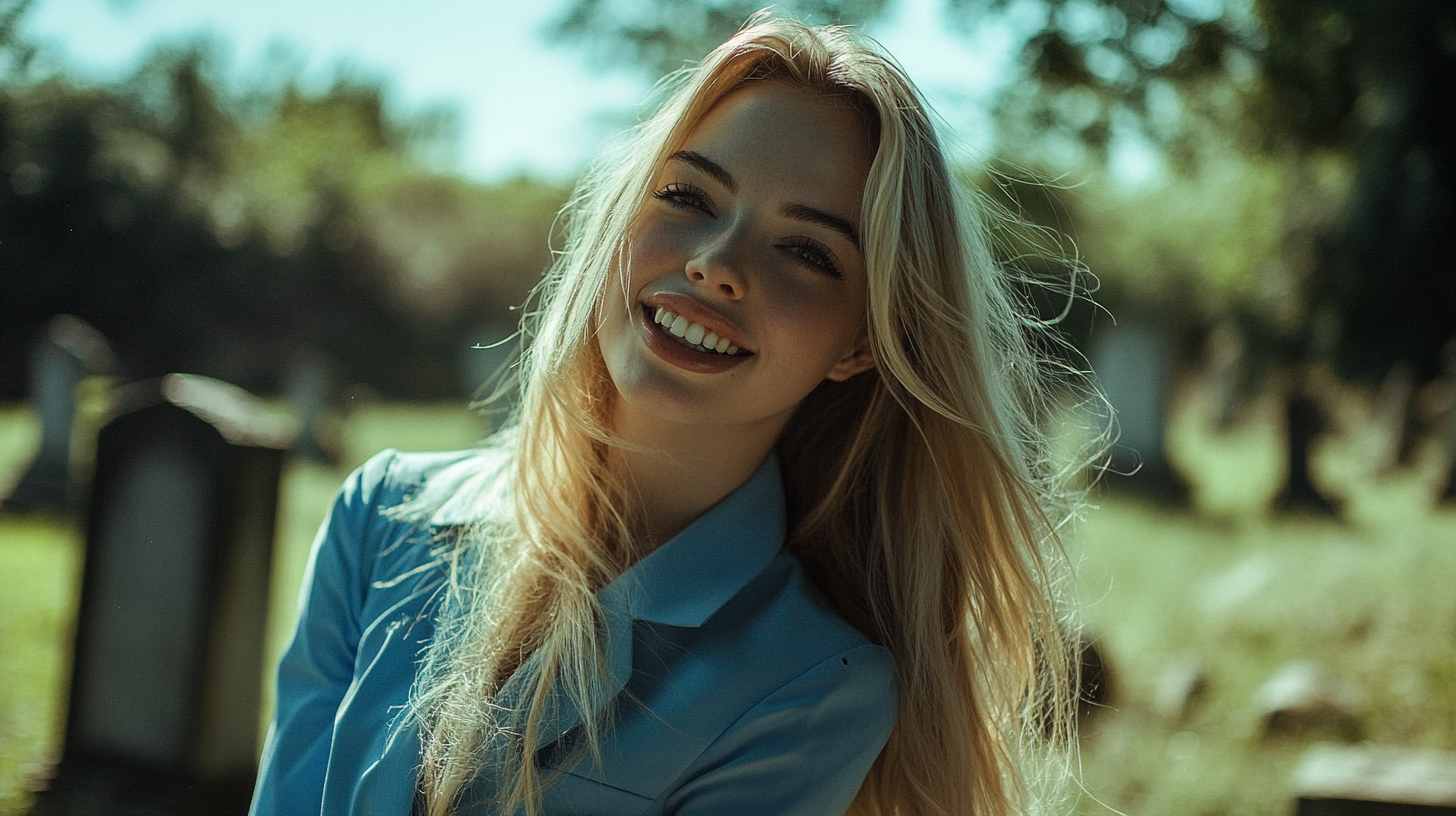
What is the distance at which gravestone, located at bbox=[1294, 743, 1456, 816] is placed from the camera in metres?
3.54

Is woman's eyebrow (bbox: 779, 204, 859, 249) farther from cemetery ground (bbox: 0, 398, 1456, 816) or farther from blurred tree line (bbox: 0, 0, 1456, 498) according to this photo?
cemetery ground (bbox: 0, 398, 1456, 816)

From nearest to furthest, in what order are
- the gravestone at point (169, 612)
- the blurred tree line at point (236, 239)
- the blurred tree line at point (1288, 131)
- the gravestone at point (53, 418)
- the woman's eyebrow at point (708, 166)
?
the woman's eyebrow at point (708, 166) → the gravestone at point (169, 612) → the blurred tree line at point (1288, 131) → the gravestone at point (53, 418) → the blurred tree line at point (236, 239)

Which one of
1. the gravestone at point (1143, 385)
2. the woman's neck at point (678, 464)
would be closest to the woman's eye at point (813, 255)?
the woman's neck at point (678, 464)

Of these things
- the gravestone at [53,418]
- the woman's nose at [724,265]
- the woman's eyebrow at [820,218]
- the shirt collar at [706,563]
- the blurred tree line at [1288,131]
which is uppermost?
the blurred tree line at [1288,131]

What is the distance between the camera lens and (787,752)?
169 centimetres

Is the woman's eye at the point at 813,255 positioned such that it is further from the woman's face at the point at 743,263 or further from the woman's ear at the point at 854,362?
the woman's ear at the point at 854,362

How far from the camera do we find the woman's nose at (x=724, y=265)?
174 cm

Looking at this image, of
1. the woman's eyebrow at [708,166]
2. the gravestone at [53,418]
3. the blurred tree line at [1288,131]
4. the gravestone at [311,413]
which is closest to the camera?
the woman's eyebrow at [708,166]

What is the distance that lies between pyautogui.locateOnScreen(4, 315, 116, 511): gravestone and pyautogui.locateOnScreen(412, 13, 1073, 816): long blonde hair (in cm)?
939

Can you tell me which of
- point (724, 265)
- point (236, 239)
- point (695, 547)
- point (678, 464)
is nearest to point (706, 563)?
point (695, 547)

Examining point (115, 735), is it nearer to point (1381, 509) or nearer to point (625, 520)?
point (625, 520)

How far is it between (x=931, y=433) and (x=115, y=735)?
12.3 feet

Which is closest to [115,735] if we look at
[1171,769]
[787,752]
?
[787,752]

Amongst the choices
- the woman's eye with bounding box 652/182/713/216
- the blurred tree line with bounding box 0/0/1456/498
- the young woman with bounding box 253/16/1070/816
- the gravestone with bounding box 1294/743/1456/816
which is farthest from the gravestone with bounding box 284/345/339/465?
the woman's eye with bounding box 652/182/713/216
